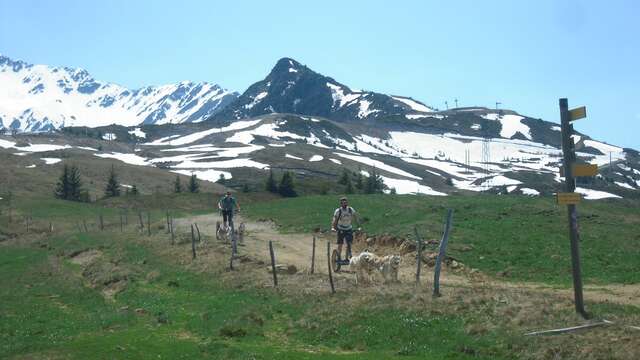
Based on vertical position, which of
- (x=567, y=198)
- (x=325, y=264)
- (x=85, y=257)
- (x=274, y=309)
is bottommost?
(x=274, y=309)

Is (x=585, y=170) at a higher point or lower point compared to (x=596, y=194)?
higher

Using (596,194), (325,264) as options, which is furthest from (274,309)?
(596,194)

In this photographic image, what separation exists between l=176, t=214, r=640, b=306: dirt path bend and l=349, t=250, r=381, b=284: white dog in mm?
1515

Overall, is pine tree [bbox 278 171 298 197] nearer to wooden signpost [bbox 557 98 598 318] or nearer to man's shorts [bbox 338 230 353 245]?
man's shorts [bbox 338 230 353 245]

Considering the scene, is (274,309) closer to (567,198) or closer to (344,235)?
(344,235)

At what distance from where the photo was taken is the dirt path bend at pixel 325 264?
22547 millimetres

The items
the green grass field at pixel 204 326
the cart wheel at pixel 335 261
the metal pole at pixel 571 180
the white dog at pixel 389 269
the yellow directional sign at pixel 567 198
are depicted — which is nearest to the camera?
the yellow directional sign at pixel 567 198

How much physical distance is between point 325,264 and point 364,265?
7079mm

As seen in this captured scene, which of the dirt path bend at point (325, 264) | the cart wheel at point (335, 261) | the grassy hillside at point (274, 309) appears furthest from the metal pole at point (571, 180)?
the cart wheel at point (335, 261)

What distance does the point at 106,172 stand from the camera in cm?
17200

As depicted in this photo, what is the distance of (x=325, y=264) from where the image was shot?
31.1 meters

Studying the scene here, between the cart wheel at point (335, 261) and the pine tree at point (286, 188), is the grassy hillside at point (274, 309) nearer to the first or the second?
the cart wheel at point (335, 261)

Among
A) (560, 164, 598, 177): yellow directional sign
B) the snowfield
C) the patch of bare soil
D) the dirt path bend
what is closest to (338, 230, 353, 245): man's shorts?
the dirt path bend

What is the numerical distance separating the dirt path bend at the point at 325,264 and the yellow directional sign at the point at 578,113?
640 cm
